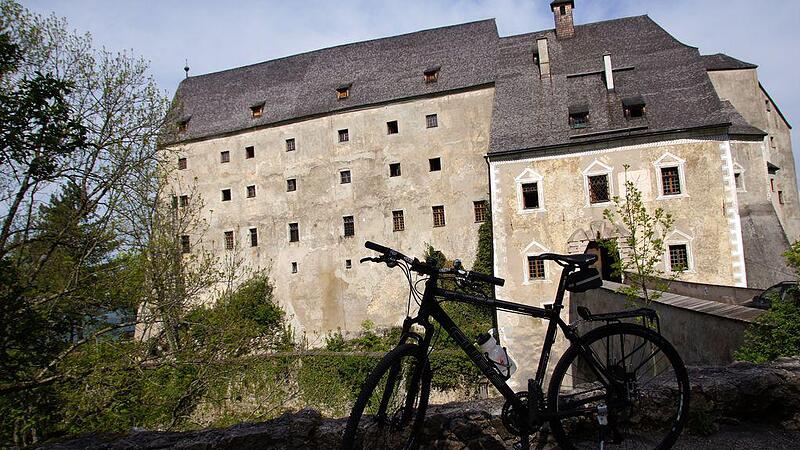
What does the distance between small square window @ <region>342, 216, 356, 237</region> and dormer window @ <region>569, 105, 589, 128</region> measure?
13476mm

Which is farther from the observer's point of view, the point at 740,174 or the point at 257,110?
the point at 257,110

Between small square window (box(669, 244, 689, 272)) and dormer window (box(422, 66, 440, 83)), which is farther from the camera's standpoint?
dormer window (box(422, 66, 440, 83))

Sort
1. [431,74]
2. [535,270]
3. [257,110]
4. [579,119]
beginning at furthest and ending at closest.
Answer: [257,110], [431,74], [579,119], [535,270]

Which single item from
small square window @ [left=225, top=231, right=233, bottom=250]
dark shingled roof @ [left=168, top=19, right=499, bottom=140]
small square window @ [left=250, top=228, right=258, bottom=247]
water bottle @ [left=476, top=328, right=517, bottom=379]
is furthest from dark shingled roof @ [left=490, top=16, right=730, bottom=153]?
water bottle @ [left=476, top=328, right=517, bottom=379]

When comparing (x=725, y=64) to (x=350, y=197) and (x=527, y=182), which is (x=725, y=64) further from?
(x=350, y=197)

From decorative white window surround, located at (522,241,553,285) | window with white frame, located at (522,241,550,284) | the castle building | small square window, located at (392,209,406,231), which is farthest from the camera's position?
small square window, located at (392,209,406,231)

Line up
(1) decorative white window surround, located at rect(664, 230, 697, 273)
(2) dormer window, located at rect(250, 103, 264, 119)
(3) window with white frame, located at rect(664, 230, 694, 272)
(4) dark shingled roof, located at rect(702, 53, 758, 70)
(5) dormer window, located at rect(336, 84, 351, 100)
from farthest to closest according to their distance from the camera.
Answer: (2) dormer window, located at rect(250, 103, 264, 119) → (5) dormer window, located at rect(336, 84, 351, 100) → (4) dark shingled roof, located at rect(702, 53, 758, 70) → (3) window with white frame, located at rect(664, 230, 694, 272) → (1) decorative white window surround, located at rect(664, 230, 697, 273)

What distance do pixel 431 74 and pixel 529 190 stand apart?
11.0 m

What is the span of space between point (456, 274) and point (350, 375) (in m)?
25.6

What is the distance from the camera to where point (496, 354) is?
137 inches

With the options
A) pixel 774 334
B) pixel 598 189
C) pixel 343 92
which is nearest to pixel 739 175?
pixel 598 189

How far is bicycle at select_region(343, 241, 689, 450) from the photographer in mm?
3342

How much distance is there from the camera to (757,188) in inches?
1089

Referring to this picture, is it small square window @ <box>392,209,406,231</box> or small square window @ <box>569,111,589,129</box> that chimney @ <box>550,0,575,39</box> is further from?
small square window @ <box>392,209,406,231</box>
